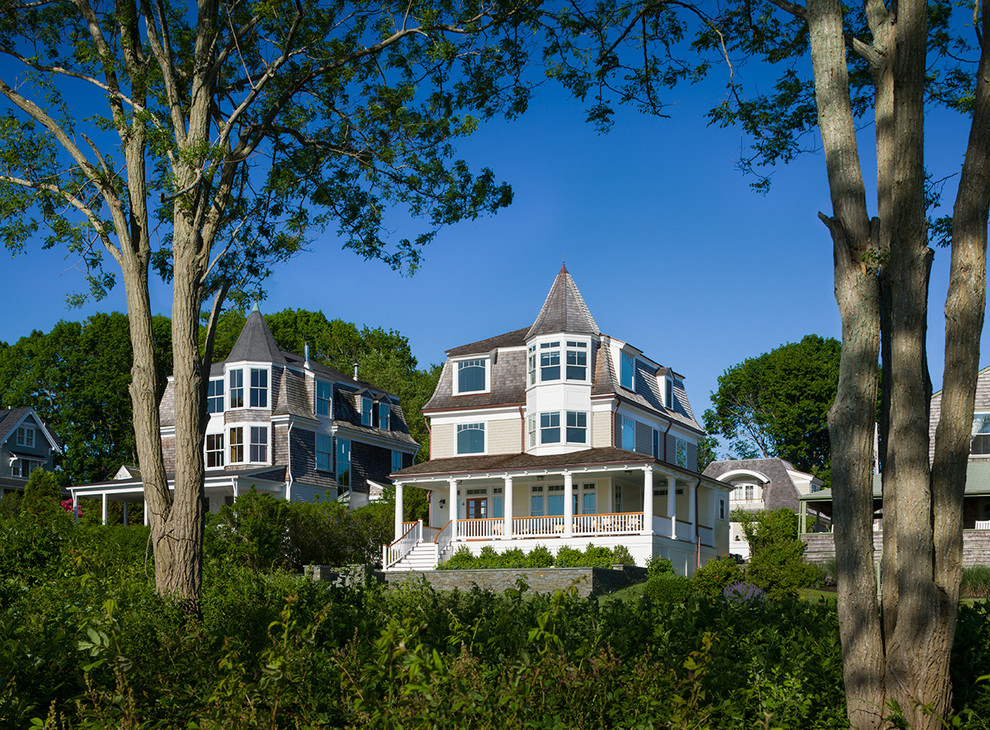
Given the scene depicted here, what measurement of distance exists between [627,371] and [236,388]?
55.0ft

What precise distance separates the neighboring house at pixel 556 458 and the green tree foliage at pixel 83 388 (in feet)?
86.5

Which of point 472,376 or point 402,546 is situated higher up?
point 472,376

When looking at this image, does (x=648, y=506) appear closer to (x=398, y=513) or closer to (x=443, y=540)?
(x=443, y=540)

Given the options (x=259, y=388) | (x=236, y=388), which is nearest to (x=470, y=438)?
(x=259, y=388)

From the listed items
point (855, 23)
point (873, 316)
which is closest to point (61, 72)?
point (855, 23)

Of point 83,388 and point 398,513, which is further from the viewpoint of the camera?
point 83,388

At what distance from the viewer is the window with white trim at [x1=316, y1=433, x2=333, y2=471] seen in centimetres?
4262

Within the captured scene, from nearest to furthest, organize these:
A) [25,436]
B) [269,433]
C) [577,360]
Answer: [577,360]
[269,433]
[25,436]

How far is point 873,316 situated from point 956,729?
2.45m

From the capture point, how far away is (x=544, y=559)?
27.9m

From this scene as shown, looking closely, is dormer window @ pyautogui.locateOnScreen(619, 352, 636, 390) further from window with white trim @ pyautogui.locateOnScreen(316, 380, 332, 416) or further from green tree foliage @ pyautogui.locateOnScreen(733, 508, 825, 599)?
window with white trim @ pyautogui.locateOnScreen(316, 380, 332, 416)

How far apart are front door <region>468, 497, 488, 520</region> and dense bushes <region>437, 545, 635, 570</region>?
5.76 m

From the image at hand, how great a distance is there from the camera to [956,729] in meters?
5.62

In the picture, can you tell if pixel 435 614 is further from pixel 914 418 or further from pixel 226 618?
pixel 914 418
